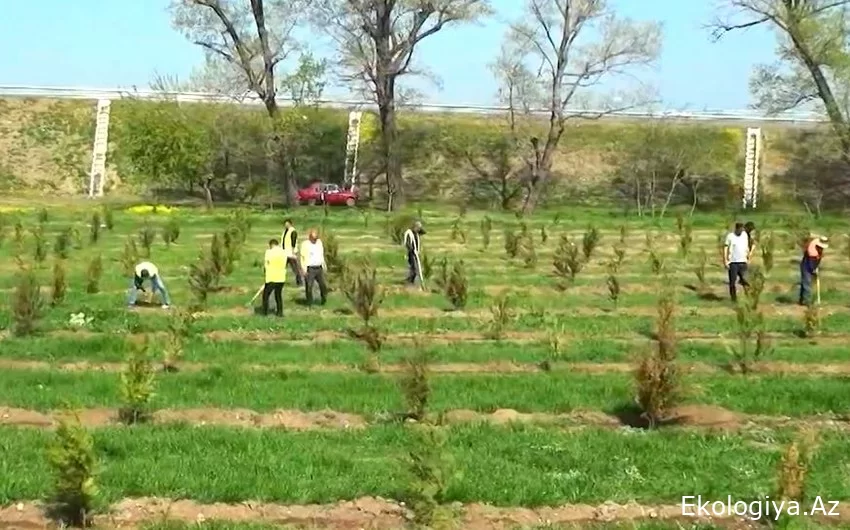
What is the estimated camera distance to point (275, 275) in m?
20.4

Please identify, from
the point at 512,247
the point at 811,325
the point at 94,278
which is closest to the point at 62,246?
the point at 94,278

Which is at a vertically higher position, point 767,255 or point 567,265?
point 767,255

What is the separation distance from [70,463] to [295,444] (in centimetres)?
271

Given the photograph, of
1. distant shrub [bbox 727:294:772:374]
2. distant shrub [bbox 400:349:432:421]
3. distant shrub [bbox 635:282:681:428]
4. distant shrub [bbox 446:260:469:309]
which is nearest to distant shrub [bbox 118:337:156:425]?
distant shrub [bbox 400:349:432:421]

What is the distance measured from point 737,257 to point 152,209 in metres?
29.4

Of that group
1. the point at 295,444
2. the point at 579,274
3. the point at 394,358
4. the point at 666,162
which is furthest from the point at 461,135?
the point at 295,444

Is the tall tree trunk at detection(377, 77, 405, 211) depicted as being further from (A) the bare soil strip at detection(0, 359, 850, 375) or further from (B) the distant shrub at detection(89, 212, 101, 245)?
(A) the bare soil strip at detection(0, 359, 850, 375)

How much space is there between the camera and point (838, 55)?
47.3m

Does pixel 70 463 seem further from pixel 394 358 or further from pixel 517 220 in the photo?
pixel 517 220

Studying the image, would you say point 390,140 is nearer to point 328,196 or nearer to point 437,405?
point 328,196

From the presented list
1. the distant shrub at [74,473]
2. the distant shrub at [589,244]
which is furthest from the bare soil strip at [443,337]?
the distant shrub at [589,244]

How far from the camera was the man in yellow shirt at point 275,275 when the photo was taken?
66.6 feet

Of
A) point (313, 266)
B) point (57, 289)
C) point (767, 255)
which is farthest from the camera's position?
point (767, 255)

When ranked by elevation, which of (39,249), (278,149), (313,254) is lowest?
(39,249)
